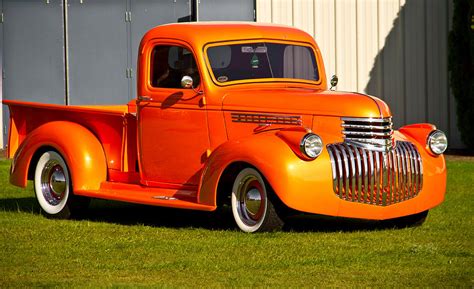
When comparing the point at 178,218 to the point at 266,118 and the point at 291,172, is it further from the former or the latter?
the point at 291,172

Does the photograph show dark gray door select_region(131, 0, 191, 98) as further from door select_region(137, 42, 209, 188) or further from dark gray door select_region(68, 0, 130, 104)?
door select_region(137, 42, 209, 188)

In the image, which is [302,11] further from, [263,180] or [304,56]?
[263,180]

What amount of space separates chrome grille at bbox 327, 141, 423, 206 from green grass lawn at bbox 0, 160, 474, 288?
325 millimetres

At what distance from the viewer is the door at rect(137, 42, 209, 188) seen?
11406 mm

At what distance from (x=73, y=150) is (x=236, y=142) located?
74.4 inches

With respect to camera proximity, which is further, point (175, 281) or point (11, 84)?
point (11, 84)

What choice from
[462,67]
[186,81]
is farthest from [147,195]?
[462,67]

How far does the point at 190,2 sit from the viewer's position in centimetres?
2130

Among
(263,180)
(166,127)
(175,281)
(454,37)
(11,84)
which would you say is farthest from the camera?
(11,84)

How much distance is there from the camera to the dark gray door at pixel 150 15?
2123 cm

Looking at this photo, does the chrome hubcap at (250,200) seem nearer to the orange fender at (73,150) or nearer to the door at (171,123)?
the door at (171,123)

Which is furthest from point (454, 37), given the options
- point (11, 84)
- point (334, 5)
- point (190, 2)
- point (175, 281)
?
point (175, 281)

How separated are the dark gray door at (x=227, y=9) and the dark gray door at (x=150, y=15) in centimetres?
29

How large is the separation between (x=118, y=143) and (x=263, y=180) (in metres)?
2.13
